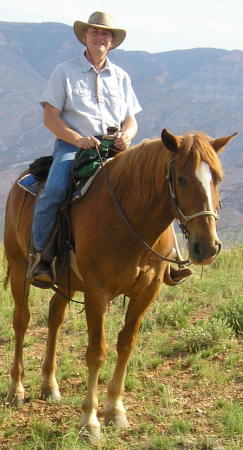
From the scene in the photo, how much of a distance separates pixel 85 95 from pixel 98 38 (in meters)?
0.51

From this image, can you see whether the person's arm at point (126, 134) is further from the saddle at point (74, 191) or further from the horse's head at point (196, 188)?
the horse's head at point (196, 188)

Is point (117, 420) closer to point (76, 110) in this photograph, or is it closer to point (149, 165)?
point (149, 165)

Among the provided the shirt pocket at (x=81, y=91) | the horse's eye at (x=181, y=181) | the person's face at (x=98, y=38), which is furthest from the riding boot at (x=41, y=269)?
the person's face at (x=98, y=38)

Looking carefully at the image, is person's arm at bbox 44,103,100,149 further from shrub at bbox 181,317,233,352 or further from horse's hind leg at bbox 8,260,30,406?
shrub at bbox 181,317,233,352

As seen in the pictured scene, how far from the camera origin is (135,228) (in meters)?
4.48

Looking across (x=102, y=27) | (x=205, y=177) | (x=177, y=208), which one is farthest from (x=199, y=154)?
(x=102, y=27)

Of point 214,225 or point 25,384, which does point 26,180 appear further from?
point 214,225

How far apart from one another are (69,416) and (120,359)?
711 mm

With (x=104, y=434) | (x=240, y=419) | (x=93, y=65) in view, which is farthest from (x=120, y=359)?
(x=93, y=65)

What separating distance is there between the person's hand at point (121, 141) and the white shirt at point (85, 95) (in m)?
0.20

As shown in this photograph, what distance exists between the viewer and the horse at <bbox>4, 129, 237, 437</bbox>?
150 inches

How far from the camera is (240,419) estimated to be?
4.55 metres

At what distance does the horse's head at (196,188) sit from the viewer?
3732mm

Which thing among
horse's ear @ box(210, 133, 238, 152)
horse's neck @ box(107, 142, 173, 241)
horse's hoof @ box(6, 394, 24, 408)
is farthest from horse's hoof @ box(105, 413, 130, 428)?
horse's ear @ box(210, 133, 238, 152)
